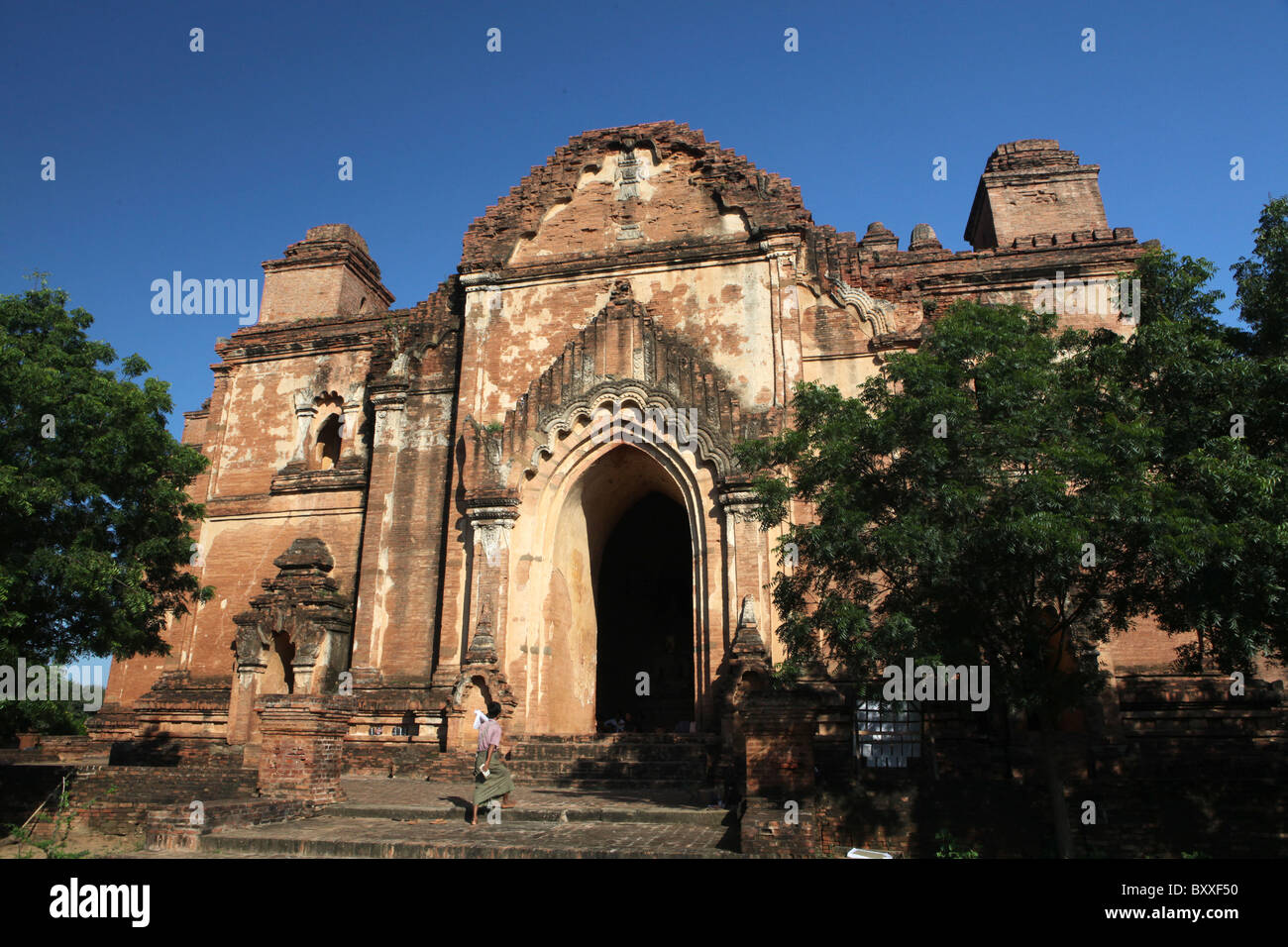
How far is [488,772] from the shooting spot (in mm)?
12289

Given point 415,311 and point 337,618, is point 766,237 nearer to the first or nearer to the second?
point 415,311

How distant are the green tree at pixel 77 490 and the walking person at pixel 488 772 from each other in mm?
5502

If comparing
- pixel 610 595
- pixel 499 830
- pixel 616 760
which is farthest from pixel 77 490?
pixel 610 595

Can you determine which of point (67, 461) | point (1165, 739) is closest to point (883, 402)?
point (1165, 739)

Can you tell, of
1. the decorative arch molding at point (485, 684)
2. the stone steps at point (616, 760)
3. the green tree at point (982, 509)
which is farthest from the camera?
the decorative arch molding at point (485, 684)

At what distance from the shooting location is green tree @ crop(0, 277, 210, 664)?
1275 cm

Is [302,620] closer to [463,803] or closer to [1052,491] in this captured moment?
[463,803]

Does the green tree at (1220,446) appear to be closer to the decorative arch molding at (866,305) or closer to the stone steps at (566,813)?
the stone steps at (566,813)

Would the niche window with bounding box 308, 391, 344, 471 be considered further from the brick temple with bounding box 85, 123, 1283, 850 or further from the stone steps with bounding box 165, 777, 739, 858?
the stone steps with bounding box 165, 777, 739, 858

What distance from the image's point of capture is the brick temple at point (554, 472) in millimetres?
17125

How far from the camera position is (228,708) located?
1933 centimetres

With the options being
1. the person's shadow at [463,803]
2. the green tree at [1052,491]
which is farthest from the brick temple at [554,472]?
the green tree at [1052,491]

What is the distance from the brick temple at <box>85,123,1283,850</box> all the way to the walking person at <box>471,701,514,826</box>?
11.9 ft
